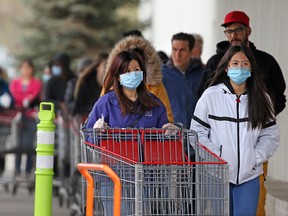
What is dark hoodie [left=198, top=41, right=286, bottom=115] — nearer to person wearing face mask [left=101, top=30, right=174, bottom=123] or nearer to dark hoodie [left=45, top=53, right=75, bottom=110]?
person wearing face mask [left=101, top=30, right=174, bottom=123]

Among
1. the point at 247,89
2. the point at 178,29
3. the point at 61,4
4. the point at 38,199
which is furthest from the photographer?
the point at 61,4

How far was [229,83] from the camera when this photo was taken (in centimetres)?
905

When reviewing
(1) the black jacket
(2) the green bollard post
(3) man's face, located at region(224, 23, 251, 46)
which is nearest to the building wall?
(1) the black jacket

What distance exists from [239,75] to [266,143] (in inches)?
21.1

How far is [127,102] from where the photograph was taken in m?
9.05

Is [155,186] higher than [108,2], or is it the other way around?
[108,2]

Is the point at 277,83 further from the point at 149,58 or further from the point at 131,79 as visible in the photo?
the point at 131,79

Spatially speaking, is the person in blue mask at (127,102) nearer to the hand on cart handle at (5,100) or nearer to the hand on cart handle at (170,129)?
the hand on cart handle at (170,129)

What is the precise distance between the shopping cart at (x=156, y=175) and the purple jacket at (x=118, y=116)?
0.50 m

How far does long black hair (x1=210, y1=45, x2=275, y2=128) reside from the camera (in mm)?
8805

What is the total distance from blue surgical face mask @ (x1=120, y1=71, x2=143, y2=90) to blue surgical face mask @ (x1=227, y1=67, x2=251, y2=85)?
0.68 metres

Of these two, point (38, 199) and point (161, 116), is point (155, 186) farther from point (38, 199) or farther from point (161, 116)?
point (38, 199)

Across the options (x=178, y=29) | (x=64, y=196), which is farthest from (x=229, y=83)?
(x=178, y=29)

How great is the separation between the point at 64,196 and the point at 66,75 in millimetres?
3167
